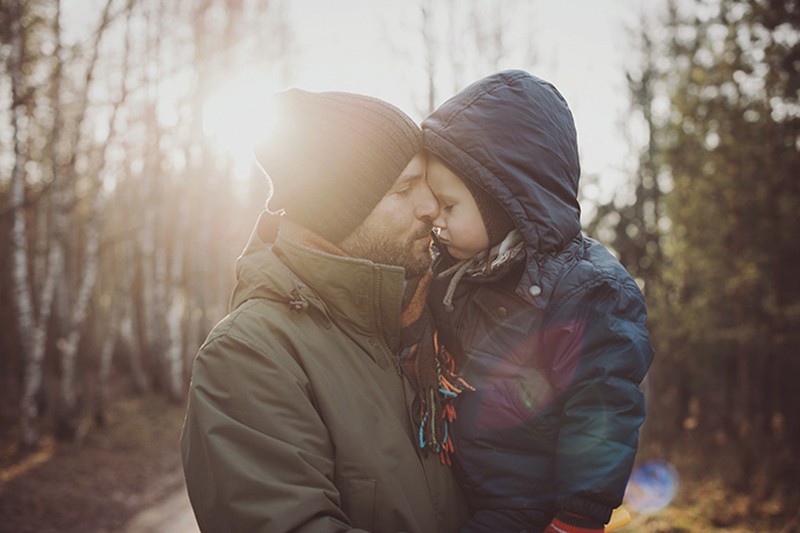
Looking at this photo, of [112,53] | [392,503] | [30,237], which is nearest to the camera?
[392,503]

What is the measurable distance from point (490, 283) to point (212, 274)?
2340cm

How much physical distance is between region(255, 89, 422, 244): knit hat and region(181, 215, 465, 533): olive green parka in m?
0.18

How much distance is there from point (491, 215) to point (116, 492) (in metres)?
7.82

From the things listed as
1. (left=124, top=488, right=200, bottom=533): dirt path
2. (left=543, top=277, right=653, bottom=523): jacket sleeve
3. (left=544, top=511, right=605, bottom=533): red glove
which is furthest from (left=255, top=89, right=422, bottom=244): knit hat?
(left=124, top=488, right=200, bottom=533): dirt path

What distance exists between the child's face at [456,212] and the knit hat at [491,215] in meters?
0.02

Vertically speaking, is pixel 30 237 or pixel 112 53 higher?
pixel 112 53

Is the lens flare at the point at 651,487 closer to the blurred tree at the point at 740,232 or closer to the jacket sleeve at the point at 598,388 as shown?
the blurred tree at the point at 740,232

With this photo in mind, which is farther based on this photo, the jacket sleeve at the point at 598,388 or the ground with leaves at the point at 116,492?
the ground with leaves at the point at 116,492

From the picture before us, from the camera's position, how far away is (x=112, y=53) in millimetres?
10438

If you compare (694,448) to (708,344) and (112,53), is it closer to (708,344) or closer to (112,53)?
(708,344)

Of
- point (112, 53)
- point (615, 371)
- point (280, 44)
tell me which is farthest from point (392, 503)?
point (280, 44)

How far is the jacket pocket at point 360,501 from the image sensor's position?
1.73 metres

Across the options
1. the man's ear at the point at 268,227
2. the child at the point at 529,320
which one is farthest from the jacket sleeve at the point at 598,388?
the man's ear at the point at 268,227

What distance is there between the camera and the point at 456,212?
2439 millimetres
